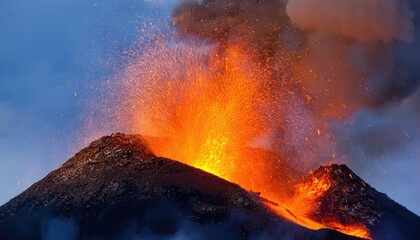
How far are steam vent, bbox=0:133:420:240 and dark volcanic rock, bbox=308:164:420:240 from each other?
0.03m

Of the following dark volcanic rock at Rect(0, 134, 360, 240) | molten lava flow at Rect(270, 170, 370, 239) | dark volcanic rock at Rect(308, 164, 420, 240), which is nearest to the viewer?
dark volcanic rock at Rect(0, 134, 360, 240)

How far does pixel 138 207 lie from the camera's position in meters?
14.8

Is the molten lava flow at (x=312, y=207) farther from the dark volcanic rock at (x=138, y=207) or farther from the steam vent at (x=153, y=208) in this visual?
the dark volcanic rock at (x=138, y=207)

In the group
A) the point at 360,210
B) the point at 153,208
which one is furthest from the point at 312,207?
the point at 153,208

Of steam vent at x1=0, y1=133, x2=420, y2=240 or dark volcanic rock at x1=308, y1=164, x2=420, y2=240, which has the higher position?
dark volcanic rock at x1=308, y1=164, x2=420, y2=240

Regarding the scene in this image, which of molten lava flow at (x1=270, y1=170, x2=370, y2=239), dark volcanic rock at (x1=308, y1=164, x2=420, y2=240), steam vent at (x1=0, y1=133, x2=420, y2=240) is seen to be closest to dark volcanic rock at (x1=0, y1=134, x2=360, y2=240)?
steam vent at (x1=0, y1=133, x2=420, y2=240)

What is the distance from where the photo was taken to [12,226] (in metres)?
15.5

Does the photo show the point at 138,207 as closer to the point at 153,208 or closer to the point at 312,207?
the point at 153,208

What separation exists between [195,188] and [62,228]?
3324mm

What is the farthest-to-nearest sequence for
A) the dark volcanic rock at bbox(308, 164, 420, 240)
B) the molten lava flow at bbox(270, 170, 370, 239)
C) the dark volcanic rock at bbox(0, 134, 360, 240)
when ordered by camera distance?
the dark volcanic rock at bbox(308, 164, 420, 240) < the molten lava flow at bbox(270, 170, 370, 239) < the dark volcanic rock at bbox(0, 134, 360, 240)

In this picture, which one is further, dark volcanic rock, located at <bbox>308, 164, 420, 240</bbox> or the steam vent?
dark volcanic rock, located at <bbox>308, 164, 420, 240</bbox>

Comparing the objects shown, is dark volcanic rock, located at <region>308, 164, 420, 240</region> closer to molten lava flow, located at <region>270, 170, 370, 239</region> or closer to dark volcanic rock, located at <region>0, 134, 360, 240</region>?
molten lava flow, located at <region>270, 170, 370, 239</region>

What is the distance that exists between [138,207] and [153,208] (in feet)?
1.22

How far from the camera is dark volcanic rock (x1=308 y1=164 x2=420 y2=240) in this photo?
17062 millimetres
